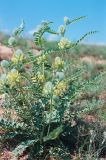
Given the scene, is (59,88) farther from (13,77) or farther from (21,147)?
(21,147)

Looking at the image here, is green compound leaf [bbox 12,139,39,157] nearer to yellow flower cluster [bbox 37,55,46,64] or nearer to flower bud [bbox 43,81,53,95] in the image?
flower bud [bbox 43,81,53,95]

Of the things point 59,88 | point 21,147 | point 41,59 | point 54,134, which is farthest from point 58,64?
point 21,147

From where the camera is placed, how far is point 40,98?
4168 mm

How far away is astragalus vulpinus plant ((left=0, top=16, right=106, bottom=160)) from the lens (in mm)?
4059

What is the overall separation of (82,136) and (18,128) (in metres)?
0.60

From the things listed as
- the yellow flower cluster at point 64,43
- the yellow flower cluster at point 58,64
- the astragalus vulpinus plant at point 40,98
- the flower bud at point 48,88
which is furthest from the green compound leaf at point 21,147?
the yellow flower cluster at point 64,43

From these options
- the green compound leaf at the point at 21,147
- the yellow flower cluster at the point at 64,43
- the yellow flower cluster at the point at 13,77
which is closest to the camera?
the yellow flower cluster at the point at 13,77

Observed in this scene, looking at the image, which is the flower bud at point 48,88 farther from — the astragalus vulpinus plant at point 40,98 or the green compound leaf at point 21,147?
the green compound leaf at point 21,147

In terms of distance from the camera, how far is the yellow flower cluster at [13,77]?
3.94 m

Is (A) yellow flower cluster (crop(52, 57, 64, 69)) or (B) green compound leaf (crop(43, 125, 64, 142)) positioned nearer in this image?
(B) green compound leaf (crop(43, 125, 64, 142))

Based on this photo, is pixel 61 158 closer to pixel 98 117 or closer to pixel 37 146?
pixel 37 146

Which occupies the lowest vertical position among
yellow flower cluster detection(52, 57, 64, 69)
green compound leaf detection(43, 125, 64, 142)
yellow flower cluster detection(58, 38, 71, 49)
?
green compound leaf detection(43, 125, 64, 142)

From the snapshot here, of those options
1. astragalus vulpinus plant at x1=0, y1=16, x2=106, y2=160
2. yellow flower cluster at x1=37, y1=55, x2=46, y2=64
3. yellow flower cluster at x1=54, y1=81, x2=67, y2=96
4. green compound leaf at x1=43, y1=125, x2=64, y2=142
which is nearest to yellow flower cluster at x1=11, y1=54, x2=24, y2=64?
astragalus vulpinus plant at x1=0, y1=16, x2=106, y2=160

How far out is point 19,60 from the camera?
402 cm
